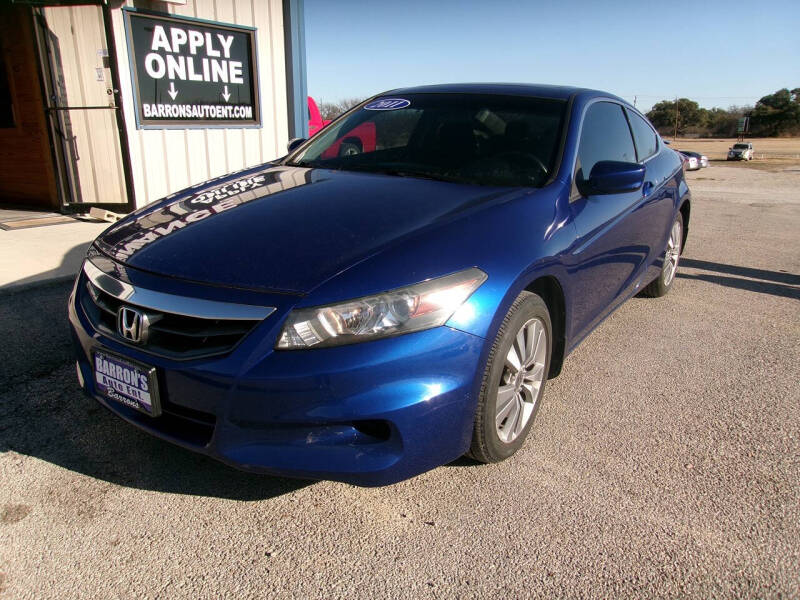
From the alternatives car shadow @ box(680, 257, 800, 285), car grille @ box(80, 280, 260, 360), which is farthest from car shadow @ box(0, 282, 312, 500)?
car shadow @ box(680, 257, 800, 285)

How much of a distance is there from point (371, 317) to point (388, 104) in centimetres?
222

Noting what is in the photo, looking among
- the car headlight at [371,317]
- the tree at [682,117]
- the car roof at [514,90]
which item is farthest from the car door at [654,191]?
the tree at [682,117]

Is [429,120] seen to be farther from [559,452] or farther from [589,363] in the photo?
[559,452]

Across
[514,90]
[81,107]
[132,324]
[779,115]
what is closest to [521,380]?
[132,324]

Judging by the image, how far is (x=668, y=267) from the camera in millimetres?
4922

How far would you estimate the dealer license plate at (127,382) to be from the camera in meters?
2.07

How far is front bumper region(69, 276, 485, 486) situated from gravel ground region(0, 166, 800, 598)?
293 mm

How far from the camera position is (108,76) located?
290 inches

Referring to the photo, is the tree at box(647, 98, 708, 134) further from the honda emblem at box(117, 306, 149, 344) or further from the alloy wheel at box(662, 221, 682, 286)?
the honda emblem at box(117, 306, 149, 344)

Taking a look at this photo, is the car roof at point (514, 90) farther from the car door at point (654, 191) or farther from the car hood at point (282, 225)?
the car hood at point (282, 225)

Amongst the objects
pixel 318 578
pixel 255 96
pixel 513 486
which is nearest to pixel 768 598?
pixel 513 486

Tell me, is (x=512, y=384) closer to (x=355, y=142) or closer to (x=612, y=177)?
(x=612, y=177)

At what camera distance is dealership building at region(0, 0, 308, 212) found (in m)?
6.84

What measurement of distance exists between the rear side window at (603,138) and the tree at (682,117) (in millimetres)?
94256
